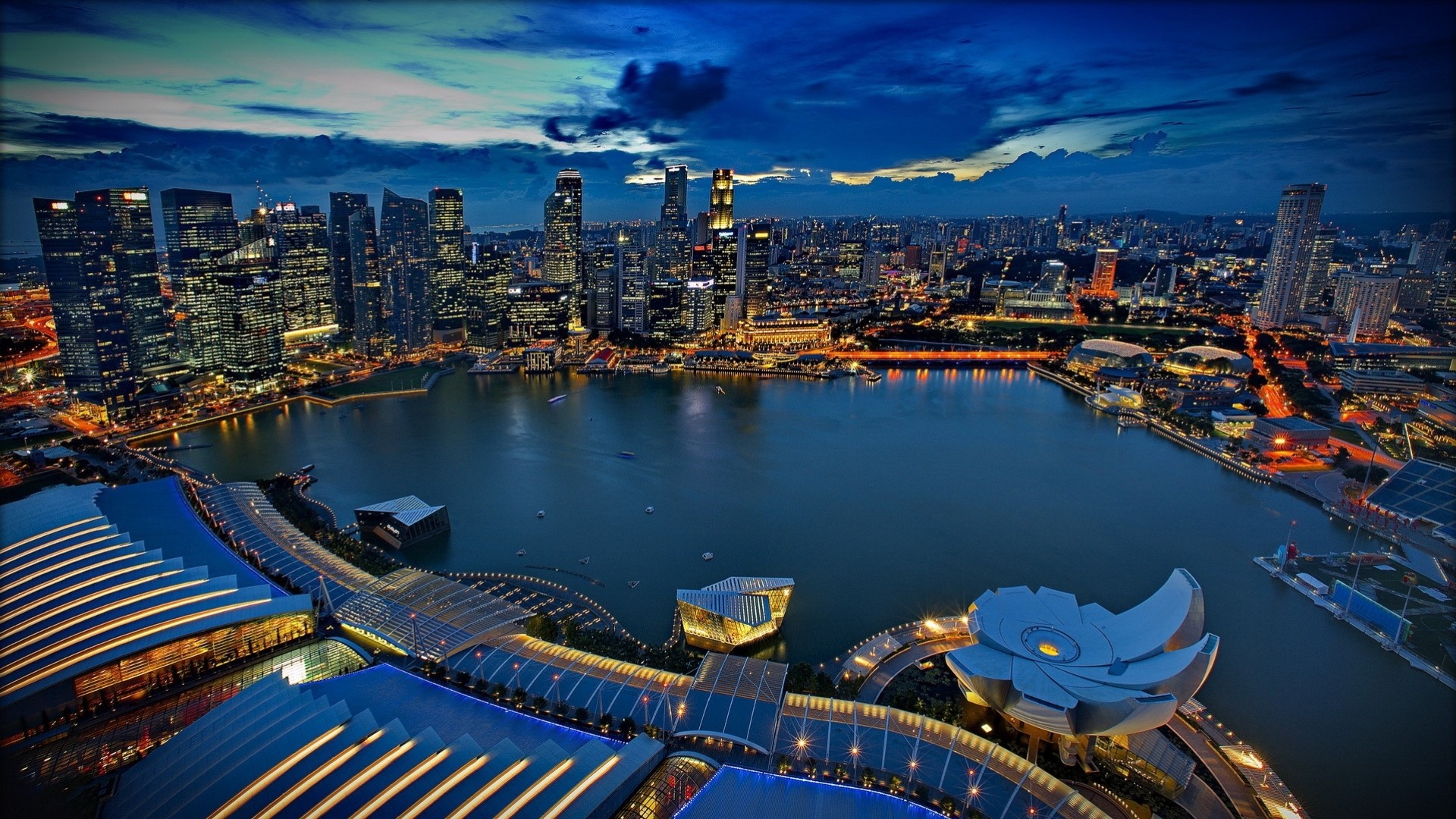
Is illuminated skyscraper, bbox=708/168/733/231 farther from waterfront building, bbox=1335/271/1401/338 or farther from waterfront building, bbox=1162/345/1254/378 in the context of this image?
waterfront building, bbox=1335/271/1401/338

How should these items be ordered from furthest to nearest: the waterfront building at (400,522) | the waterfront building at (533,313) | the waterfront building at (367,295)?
the waterfront building at (533,313) → the waterfront building at (367,295) → the waterfront building at (400,522)

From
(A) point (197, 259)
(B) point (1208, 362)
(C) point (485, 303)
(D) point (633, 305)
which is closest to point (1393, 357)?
(B) point (1208, 362)

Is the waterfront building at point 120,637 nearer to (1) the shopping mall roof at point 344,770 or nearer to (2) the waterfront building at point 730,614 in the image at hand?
(1) the shopping mall roof at point 344,770

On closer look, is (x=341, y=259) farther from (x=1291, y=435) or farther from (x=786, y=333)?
(x=1291, y=435)

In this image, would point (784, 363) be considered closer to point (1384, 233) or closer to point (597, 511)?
point (597, 511)

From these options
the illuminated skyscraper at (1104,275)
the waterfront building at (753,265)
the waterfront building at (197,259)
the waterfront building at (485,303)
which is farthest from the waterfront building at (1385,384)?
the waterfront building at (197,259)

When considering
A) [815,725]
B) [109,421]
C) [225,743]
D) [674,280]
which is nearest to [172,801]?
[225,743]
